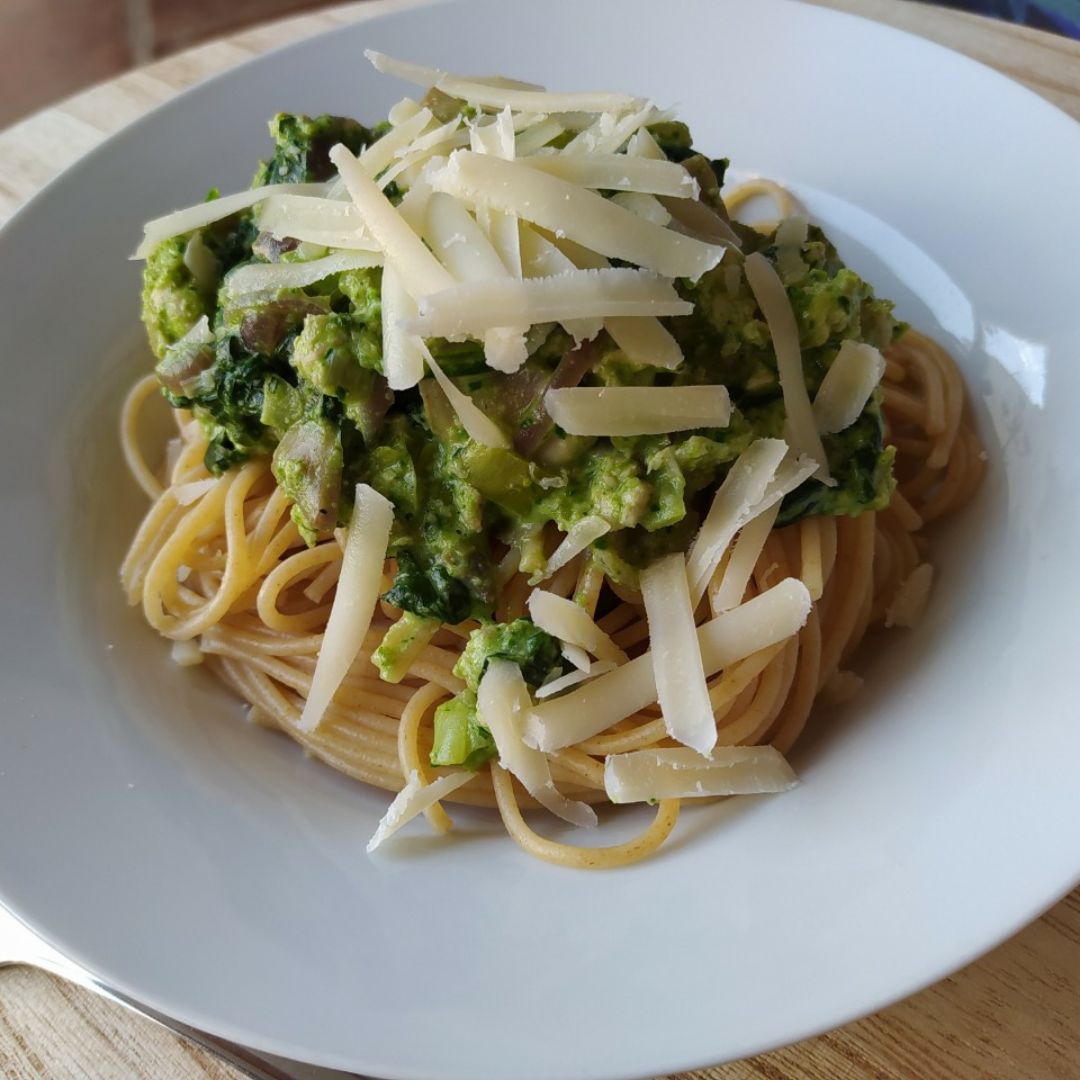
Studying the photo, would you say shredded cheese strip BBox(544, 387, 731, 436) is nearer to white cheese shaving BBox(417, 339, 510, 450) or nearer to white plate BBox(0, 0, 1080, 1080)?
white cheese shaving BBox(417, 339, 510, 450)

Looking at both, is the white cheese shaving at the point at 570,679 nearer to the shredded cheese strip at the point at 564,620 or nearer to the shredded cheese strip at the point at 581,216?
the shredded cheese strip at the point at 564,620

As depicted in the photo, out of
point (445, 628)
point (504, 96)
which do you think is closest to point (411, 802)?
point (445, 628)

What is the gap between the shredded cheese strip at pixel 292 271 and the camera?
80.9 inches

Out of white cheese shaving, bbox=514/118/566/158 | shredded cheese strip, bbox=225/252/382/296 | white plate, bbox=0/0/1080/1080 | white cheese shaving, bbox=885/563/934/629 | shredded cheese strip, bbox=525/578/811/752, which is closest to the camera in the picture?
white plate, bbox=0/0/1080/1080

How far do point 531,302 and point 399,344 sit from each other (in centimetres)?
25

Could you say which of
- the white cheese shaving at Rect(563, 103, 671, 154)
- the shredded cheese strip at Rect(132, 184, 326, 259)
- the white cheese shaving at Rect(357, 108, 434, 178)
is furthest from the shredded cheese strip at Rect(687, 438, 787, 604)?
the shredded cheese strip at Rect(132, 184, 326, 259)

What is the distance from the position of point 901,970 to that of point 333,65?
2758mm

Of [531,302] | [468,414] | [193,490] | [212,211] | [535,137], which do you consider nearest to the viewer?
[531,302]

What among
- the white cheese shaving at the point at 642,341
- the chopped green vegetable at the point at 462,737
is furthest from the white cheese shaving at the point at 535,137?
the chopped green vegetable at the point at 462,737

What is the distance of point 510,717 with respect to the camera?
1.97m

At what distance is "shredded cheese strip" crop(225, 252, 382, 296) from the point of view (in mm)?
2055

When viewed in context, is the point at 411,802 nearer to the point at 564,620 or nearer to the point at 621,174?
the point at 564,620

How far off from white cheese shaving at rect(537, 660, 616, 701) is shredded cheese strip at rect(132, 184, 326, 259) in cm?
111

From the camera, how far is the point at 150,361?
2.86m
